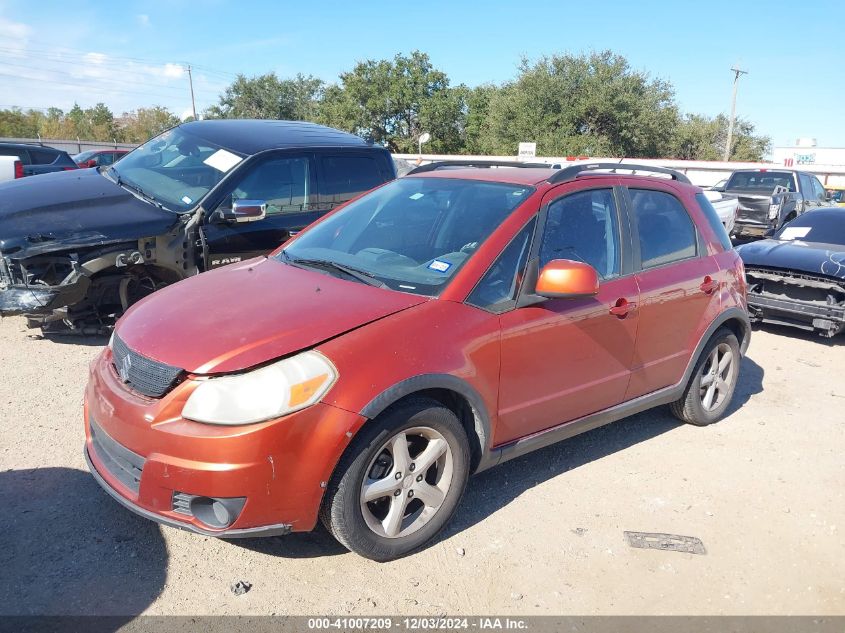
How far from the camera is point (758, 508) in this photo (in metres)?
3.74

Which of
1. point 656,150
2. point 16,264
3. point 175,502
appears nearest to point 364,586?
point 175,502

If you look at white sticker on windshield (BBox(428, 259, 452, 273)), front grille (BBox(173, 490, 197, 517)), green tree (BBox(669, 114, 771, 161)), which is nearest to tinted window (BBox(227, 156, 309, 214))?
white sticker on windshield (BBox(428, 259, 452, 273))

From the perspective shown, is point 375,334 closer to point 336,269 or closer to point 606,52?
point 336,269

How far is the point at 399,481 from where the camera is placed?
Result: 9.70 feet

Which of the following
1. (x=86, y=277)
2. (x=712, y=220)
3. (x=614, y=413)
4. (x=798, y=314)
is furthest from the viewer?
(x=798, y=314)

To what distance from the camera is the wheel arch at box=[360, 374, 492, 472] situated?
275cm

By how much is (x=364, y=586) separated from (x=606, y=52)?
42826 mm

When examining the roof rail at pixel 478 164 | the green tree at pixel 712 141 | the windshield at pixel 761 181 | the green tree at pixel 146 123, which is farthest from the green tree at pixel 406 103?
the roof rail at pixel 478 164

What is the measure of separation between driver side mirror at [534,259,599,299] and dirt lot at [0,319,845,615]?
1.23 meters

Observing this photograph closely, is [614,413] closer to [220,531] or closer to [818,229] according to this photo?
[220,531]

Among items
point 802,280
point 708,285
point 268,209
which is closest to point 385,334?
point 708,285

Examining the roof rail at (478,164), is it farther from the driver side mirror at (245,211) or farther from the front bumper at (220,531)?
the front bumper at (220,531)

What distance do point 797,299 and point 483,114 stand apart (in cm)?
4646

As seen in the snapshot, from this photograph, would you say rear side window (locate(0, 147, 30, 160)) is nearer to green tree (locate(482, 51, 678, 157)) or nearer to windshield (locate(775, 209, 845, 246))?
windshield (locate(775, 209, 845, 246))
